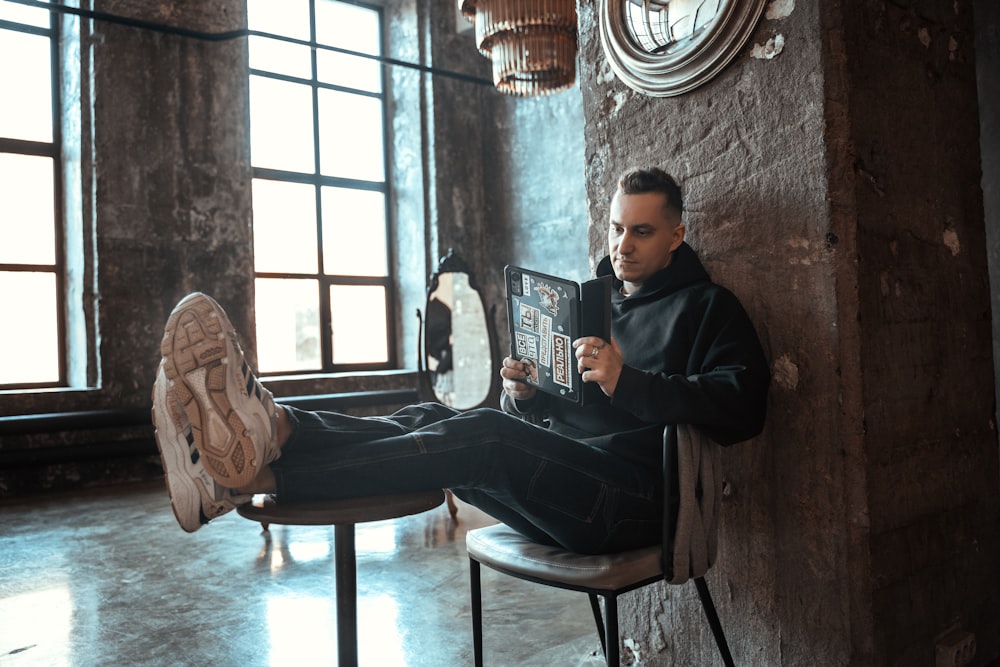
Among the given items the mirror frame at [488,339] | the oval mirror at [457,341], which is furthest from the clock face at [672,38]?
the oval mirror at [457,341]

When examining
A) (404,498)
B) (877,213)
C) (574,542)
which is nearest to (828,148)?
(877,213)

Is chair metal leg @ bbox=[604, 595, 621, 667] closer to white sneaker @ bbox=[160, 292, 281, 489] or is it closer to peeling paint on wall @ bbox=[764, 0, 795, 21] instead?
white sneaker @ bbox=[160, 292, 281, 489]

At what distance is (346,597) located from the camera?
1564 mm

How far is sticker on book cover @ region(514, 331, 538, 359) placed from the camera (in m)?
1.78

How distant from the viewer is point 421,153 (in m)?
7.29

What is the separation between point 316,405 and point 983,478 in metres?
5.00

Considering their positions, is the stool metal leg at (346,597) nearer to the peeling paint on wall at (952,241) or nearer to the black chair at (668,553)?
the black chair at (668,553)

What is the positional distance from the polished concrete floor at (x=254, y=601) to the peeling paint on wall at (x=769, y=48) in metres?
1.62

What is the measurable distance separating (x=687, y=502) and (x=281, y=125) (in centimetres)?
628

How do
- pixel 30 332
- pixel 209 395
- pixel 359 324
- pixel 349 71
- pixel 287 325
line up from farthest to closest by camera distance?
pixel 349 71
pixel 359 324
pixel 287 325
pixel 30 332
pixel 209 395

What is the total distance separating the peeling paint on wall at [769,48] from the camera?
1.77m

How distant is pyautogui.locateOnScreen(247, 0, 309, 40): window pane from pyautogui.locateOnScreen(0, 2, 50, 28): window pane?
158 centimetres

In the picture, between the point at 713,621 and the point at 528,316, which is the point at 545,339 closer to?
the point at 528,316

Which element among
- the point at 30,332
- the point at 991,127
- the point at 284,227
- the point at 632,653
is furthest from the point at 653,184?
the point at 284,227
